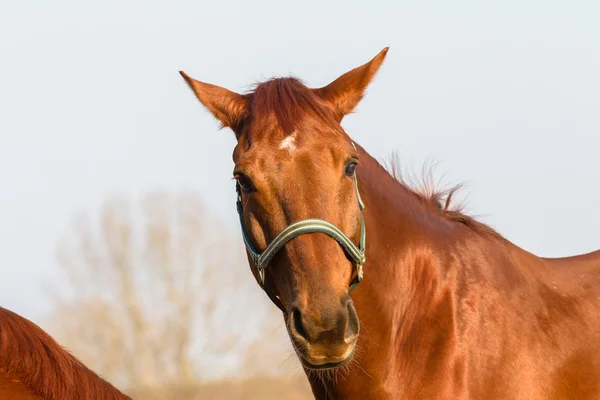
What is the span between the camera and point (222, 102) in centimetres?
491

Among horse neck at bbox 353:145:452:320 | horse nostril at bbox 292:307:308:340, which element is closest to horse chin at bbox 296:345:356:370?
horse nostril at bbox 292:307:308:340

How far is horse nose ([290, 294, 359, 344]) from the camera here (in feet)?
12.8

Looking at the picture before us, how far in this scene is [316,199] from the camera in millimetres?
4191

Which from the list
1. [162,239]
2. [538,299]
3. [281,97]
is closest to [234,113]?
[281,97]

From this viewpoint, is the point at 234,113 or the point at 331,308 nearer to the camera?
the point at 331,308

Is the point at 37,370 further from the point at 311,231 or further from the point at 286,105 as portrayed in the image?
the point at 286,105

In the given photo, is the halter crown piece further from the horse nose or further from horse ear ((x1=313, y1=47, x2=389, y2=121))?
horse ear ((x1=313, y1=47, x2=389, y2=121))

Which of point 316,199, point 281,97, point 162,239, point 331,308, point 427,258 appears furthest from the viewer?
point 162,239

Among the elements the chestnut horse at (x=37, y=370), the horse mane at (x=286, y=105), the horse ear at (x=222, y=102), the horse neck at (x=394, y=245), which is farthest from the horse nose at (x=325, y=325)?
the horse ear at (x=222, y=102)

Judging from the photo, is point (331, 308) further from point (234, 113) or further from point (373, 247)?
point (234, 113)

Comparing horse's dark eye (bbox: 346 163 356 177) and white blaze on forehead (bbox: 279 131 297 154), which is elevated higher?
white blaze on forehead (bbox: 279 131 297 154)

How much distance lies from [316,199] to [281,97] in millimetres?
731

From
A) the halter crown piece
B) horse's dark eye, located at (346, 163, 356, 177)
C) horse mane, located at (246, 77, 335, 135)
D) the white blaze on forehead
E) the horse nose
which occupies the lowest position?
the horse nose

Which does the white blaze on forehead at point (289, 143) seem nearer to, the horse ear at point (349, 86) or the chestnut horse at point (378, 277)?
the chestnut horse at point (378, 277)
